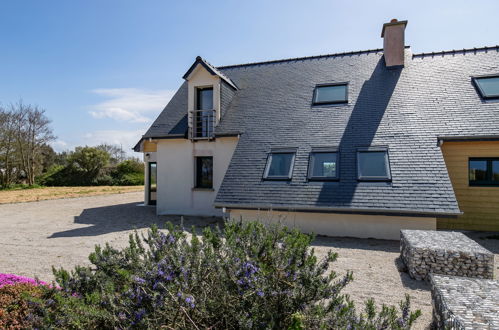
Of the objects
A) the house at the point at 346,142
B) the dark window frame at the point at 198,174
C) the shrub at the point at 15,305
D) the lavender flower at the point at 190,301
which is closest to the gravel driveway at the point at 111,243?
the house at the point at 346,142

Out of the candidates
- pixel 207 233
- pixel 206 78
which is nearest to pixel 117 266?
pixel 207 233

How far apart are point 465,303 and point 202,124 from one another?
10.7 meters

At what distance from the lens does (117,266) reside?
2867 millimetres

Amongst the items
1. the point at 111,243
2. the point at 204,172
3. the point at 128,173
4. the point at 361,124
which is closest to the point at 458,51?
the point at 361,124

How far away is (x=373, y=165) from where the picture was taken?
870 cm

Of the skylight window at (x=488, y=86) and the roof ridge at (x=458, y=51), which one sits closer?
the skylight window at (x=488, y=86)

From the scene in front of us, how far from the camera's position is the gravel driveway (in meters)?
4.84

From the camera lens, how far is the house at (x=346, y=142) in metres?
→ 8.17

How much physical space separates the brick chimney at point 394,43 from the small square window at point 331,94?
90.8 inches

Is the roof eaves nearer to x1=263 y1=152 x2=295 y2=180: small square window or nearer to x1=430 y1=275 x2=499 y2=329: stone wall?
x1=263 y1=152 x2=295 y2=180: small square window

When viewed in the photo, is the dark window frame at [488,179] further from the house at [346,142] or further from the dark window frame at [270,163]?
the dark window frame at [270,163]

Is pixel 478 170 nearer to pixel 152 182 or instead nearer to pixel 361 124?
pixel 361 124

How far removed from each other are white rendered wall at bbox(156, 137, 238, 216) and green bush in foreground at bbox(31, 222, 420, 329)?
9002 millimetres

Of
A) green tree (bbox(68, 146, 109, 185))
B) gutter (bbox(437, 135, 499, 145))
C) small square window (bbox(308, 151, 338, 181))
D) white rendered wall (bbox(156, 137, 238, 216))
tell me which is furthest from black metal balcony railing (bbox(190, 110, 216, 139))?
green tree (bbox(68, 146, 109, 185))
